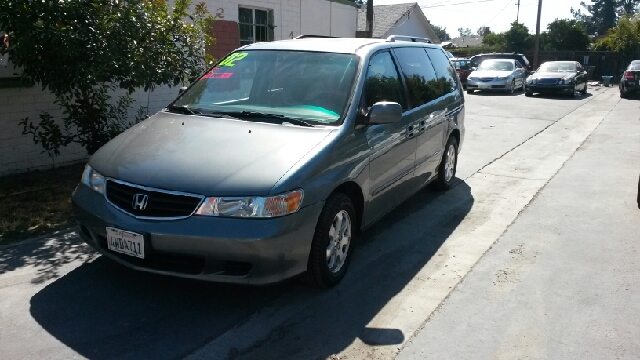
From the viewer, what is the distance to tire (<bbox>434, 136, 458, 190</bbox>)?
710cm

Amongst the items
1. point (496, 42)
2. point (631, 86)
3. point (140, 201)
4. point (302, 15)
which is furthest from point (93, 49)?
point (496, 42)

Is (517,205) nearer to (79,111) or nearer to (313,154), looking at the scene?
(313,154)

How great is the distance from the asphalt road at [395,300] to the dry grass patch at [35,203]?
36 centimetres

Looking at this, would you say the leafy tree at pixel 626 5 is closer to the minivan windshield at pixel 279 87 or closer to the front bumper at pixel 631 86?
the front bumper at pixel 631 86

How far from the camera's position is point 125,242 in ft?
12.4

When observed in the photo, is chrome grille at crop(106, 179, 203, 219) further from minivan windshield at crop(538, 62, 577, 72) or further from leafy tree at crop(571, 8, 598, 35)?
leafy tree at crop(571, 8, 598, 35)

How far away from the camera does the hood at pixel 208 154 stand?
370 centimetres

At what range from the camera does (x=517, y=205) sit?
6828 mm

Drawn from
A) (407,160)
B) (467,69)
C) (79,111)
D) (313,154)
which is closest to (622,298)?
(407,160)

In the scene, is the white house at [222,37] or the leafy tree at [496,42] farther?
the leafy tree at [496,42]

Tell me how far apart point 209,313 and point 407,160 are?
2531 millimetres

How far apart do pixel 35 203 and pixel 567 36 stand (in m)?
41.3

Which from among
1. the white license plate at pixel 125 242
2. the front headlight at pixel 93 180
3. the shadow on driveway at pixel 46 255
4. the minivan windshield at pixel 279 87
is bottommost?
the shadow on driveway at pixel 46 255

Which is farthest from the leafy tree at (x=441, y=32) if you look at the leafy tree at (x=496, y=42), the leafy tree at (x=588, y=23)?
the leafy tree at (x=496, y=42)
